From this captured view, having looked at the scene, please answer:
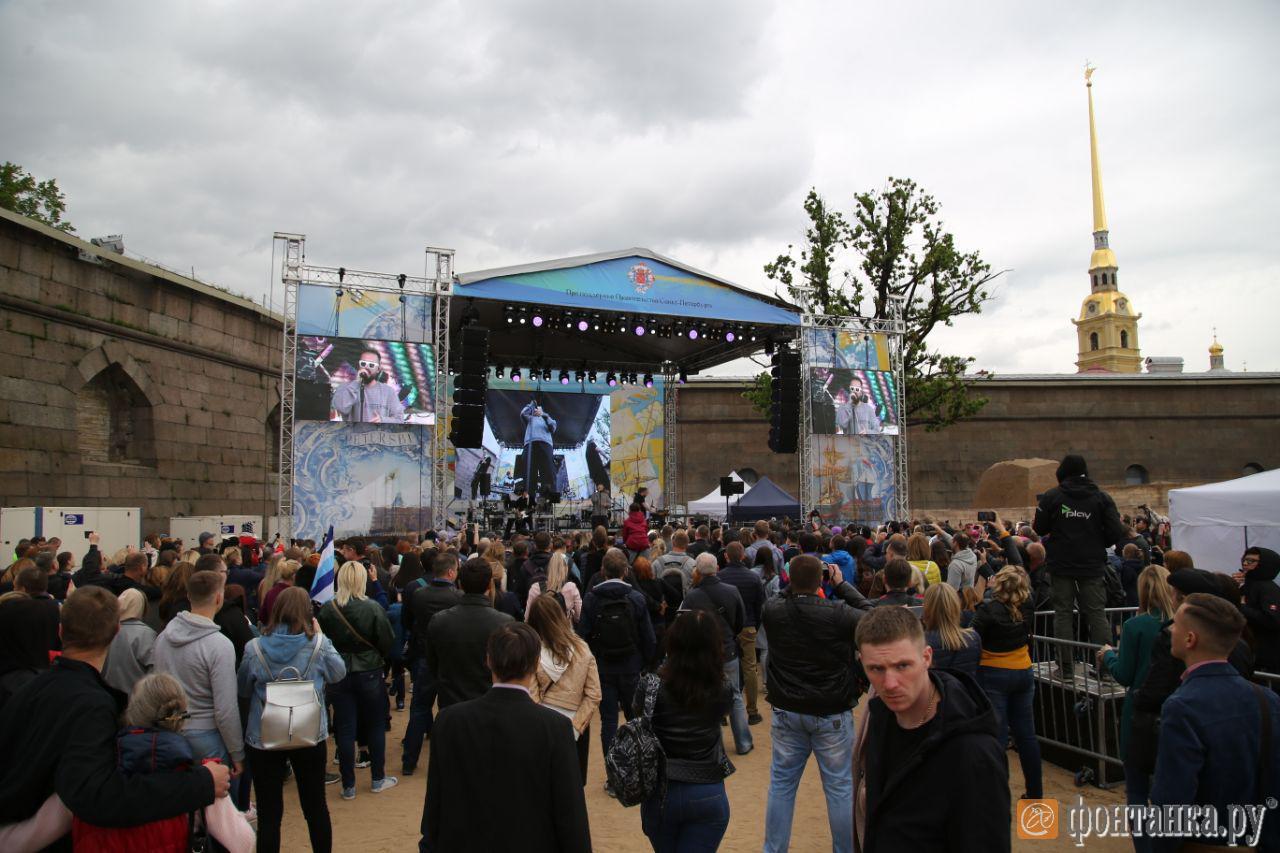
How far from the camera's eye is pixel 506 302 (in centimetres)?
1773

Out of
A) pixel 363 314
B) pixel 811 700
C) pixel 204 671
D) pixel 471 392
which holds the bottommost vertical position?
pixel 811 700

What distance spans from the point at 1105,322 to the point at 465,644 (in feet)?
314

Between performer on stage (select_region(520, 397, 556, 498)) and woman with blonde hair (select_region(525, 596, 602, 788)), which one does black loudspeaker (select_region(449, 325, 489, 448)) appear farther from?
woman with blonde hair (select_region(525, 596, 602, 788))

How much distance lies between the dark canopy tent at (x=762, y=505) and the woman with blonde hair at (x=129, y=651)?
1494 centimetres

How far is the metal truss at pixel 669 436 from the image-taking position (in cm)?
2417

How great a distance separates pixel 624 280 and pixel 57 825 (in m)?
16.5

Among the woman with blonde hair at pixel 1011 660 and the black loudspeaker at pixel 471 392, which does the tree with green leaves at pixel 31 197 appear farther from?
the woman with blonde hair at pixel 1011 660

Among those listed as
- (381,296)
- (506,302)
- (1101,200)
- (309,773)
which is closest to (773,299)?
(506,302)

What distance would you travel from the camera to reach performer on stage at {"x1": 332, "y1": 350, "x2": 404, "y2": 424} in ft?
52.5

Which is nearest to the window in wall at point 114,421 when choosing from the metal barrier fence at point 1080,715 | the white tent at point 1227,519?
the metal barrier fence at point 1080,715

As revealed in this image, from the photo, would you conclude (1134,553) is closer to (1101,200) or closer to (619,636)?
(619,636)

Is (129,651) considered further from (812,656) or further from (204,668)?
(812,656)

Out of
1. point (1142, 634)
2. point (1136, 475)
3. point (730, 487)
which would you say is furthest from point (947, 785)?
point (1136, 475)
